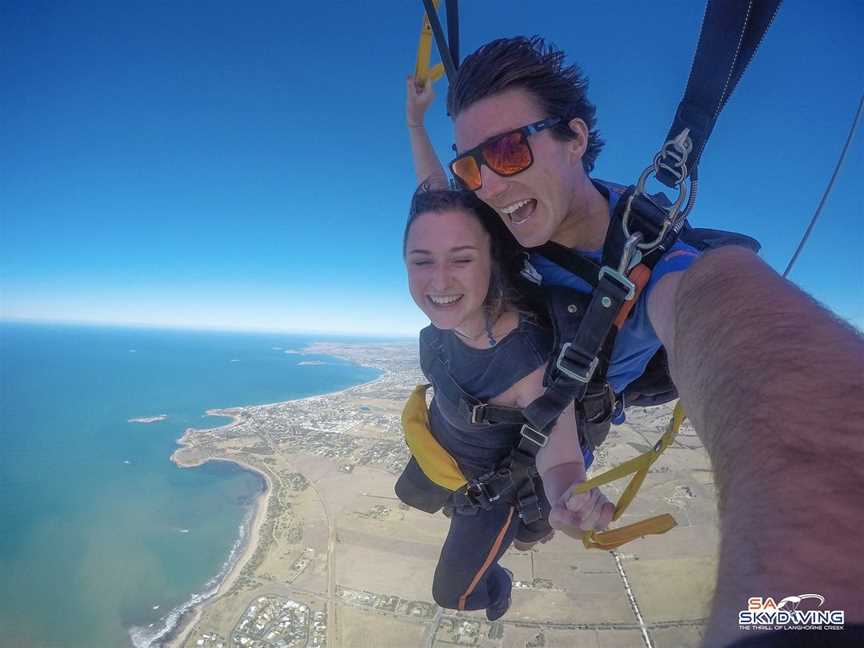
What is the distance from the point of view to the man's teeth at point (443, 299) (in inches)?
88.5

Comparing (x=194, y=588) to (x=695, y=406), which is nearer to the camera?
(x=695, y=406)

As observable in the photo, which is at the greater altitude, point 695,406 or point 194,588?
point 695,406

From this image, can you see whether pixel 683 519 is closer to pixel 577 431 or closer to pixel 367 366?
pixel 577 431

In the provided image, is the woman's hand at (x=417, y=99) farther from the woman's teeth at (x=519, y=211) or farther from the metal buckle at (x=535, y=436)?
the metal buckle at (x=535, y=436)

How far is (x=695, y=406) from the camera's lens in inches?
39.4

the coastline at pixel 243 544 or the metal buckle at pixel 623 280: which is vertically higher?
the metal buckle at pixel 623 280

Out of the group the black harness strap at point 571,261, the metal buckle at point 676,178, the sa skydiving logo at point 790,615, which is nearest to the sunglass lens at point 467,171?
the black harness strap at point 571,261

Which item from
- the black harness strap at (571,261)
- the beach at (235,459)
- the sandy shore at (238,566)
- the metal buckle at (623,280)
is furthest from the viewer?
the beach at (235,459)

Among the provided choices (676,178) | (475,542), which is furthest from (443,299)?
(475,542)

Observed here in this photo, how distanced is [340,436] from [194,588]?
66.2 ft

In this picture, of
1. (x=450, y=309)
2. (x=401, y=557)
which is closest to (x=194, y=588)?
(x=401, y=557)

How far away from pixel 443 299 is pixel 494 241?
1.61 feet

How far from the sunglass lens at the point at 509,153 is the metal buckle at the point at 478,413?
4.65 ft

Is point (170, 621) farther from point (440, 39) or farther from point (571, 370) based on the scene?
point (440, 39)
